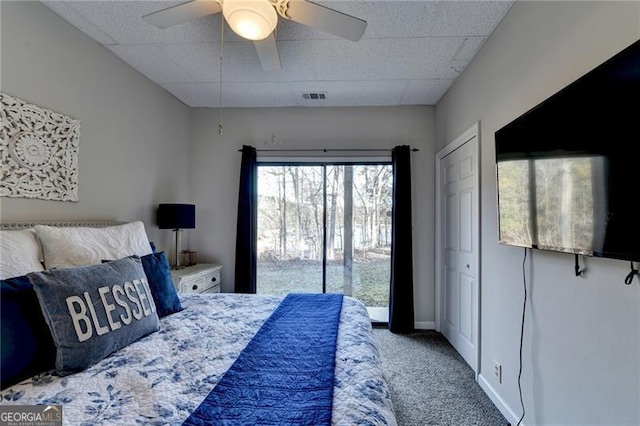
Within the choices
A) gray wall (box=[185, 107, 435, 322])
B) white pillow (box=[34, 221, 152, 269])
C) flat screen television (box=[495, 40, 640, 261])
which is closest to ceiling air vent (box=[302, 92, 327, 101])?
gray wall (box=[185, 107, 435, 322])

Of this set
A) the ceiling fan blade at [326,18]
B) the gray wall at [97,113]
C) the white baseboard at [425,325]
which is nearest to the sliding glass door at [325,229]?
the white baseboard at [425,325]

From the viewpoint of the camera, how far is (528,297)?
1.74 m

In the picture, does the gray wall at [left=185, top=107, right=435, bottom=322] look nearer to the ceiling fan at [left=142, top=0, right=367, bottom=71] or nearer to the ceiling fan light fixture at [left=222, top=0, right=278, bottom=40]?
the ceiling fan at [left=142, top=0, right=367, bottom=71]

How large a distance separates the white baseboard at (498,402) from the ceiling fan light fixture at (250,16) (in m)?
2.67

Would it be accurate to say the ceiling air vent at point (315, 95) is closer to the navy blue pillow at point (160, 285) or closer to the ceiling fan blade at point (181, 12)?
the ceiling fan blade at point (181, 12)

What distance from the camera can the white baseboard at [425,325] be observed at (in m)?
3.46

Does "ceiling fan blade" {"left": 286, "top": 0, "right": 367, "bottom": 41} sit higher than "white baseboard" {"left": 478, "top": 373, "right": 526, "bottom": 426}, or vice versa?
"ceiling fan blade" {"left": 286, "top": 0, "right": 367, "bottom": 41}

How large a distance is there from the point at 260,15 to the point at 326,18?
1.12 feet

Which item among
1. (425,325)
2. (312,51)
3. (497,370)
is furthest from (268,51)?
(425,325)

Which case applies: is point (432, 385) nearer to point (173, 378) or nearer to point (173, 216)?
point (173, 378)

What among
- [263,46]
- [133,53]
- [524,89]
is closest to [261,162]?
[133,53]

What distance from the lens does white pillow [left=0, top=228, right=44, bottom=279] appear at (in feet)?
4.39

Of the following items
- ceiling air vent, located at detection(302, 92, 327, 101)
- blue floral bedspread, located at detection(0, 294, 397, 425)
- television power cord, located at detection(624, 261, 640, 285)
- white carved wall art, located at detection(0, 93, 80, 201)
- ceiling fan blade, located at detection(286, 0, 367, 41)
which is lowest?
blue floral bedspread, located at detection(0, 294, 397, 425)

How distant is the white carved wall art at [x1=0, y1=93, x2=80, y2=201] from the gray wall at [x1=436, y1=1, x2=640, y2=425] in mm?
2952
